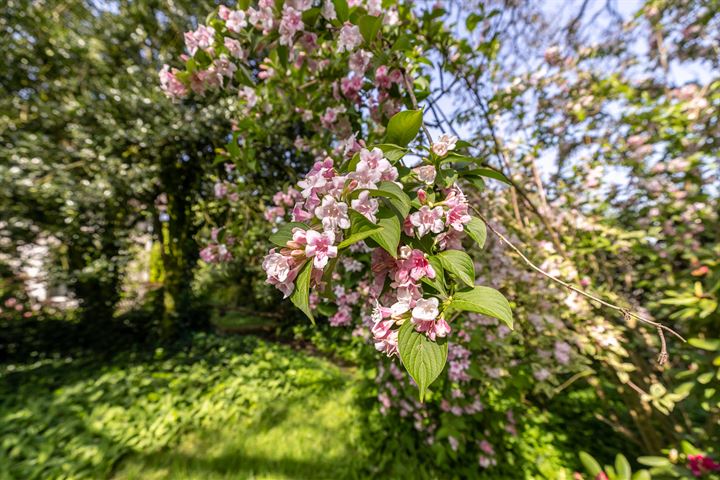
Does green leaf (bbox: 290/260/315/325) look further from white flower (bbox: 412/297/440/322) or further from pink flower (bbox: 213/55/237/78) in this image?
pink flower (bbox: 213/55/237/78)

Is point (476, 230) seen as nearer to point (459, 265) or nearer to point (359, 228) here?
point (459, 265)

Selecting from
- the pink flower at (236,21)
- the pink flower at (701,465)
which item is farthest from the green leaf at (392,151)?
the pink flower at (701,465)

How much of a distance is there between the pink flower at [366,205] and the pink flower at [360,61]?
0.79 metres

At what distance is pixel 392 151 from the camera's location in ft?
2.50

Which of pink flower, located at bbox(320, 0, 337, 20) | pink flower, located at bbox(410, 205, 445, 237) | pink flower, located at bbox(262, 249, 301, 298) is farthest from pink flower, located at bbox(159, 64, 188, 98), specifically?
pink flower, located at bbox(410, 205, 445, 237)

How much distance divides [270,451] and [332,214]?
3100 mm

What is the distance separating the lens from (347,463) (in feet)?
9.00

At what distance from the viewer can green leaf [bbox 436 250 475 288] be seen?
0.68 meters

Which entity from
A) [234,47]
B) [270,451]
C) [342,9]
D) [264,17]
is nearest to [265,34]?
[264,17]

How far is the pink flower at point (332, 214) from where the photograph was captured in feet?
2.17

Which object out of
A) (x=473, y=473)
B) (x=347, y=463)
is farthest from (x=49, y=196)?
(x=473, y=473)

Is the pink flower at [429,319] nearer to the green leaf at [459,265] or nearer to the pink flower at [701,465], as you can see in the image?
the green leaf at [459,265]

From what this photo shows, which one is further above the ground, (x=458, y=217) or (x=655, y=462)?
(x=458, y=217)

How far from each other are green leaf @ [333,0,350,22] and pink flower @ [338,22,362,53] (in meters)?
0.02
